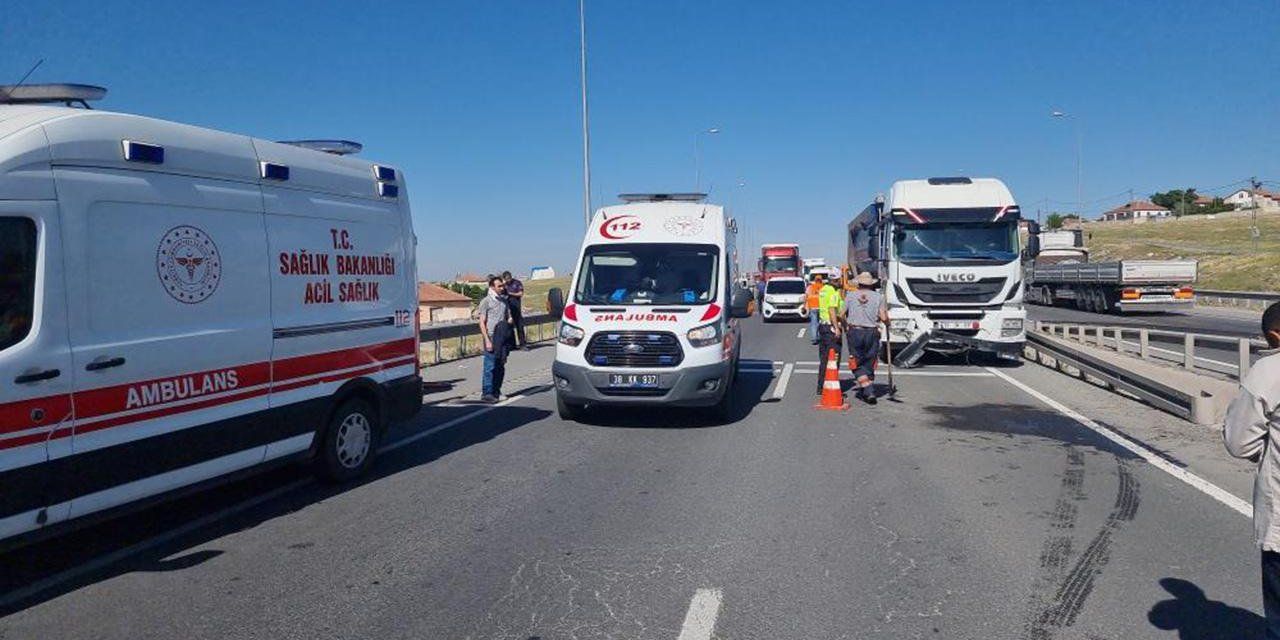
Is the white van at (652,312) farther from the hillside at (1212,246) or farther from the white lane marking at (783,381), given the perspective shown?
the hillside at (1212,246)

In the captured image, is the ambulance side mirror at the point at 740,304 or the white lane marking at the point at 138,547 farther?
the ambulance side mirror at the point at 740,304

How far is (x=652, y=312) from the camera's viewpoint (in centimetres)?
1062

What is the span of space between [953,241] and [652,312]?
879 cm

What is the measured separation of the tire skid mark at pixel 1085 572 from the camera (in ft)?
15.4

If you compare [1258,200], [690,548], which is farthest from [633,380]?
[1258,200]

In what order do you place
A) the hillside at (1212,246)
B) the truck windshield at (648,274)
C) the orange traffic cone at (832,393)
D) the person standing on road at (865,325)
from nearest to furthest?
the truck windshield at (648,274)
the orange traffic cone at (832,393)
the person standing on road at (865,325)
the hillside at (1212,246)

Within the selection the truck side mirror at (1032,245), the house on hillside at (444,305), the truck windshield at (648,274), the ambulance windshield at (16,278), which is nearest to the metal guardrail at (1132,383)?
the truck side mirror at (1032,245)

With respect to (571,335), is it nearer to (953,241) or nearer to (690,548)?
(690,548)

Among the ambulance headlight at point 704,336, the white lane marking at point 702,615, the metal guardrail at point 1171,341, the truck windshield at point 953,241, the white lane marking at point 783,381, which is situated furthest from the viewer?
the truck windshield at point 953,241

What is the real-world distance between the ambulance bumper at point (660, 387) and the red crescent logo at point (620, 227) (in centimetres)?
207

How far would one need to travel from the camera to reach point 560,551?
5.90 m

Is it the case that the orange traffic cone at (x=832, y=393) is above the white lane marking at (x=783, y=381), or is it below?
above

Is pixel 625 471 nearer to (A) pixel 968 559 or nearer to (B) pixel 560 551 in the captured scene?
(B) pixel 560 551

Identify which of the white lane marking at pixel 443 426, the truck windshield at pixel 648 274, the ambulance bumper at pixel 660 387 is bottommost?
the white lane marking at pixel 443 426
